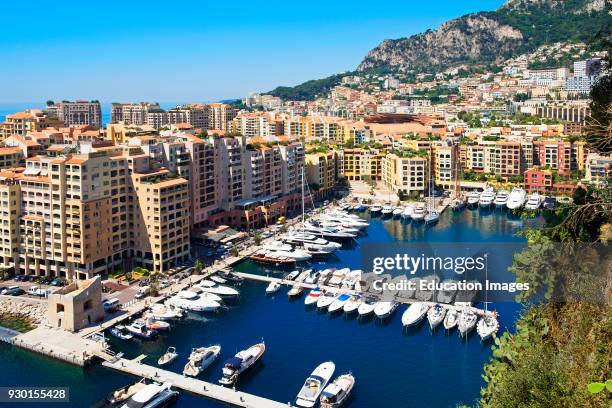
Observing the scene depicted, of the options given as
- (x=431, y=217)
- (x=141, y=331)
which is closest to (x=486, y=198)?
(x=431, y=217)

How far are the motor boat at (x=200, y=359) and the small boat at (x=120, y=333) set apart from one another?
8.37ft

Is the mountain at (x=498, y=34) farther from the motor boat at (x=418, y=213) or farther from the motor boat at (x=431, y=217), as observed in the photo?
the motor boat at (x=431, y=217)

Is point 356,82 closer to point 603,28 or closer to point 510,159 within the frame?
point 510,159

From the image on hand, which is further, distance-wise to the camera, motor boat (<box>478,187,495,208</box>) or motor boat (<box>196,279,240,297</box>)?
motor boat (<box>478,187,495,208</box>)

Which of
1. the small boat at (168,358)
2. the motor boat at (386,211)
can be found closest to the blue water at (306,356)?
the small boat at (168,358)

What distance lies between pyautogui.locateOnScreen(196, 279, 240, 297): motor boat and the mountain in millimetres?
99001

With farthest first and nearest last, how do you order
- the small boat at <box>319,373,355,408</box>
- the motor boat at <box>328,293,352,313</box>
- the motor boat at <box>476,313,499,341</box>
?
1. the motor boat at <box>328,293,352,313</box>
2. the motor boat at <box>476,313,499,341</box>
3. the small boat at <box>319,373,355,408</box>

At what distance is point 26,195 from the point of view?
77.7 feet

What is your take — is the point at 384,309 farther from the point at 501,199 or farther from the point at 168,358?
the point at 501,199

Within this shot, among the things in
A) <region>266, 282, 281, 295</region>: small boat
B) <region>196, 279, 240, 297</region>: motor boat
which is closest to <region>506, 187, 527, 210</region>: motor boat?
<region>266, 282, 281, 295</region>: small boat

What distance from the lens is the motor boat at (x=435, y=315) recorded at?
62.7 feet

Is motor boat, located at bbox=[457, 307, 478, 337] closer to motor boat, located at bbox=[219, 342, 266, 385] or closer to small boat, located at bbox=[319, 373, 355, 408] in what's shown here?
→ small boat, located at bbox=[319, 373, 355, 408]

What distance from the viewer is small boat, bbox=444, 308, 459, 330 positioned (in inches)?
743

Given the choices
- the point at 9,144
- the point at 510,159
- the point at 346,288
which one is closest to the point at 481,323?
the point at 346,288
